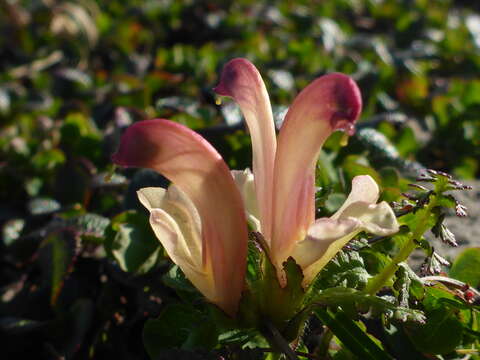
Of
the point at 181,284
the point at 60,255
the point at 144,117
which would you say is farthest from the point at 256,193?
the point at 144,117

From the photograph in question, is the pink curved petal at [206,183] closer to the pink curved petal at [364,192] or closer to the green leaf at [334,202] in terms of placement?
the pink curved petal at [364,192]

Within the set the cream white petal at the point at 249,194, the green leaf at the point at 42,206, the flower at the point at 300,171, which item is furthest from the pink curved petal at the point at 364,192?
the green leaf at the point at 42,206

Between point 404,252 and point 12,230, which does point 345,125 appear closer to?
point 404,252

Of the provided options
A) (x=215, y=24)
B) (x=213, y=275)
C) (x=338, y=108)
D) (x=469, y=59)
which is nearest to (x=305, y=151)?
(x=338, y=108)

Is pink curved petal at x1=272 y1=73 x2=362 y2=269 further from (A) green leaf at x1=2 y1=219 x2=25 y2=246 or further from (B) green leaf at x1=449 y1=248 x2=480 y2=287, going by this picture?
(A) green leaf at x1=2 y1=219 x2=25 y2=246

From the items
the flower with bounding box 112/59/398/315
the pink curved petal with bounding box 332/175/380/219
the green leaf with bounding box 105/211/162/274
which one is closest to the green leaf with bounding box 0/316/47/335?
the green leaf with bounding box 105/211/162/274

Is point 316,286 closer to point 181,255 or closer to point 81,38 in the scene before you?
point 181,255
